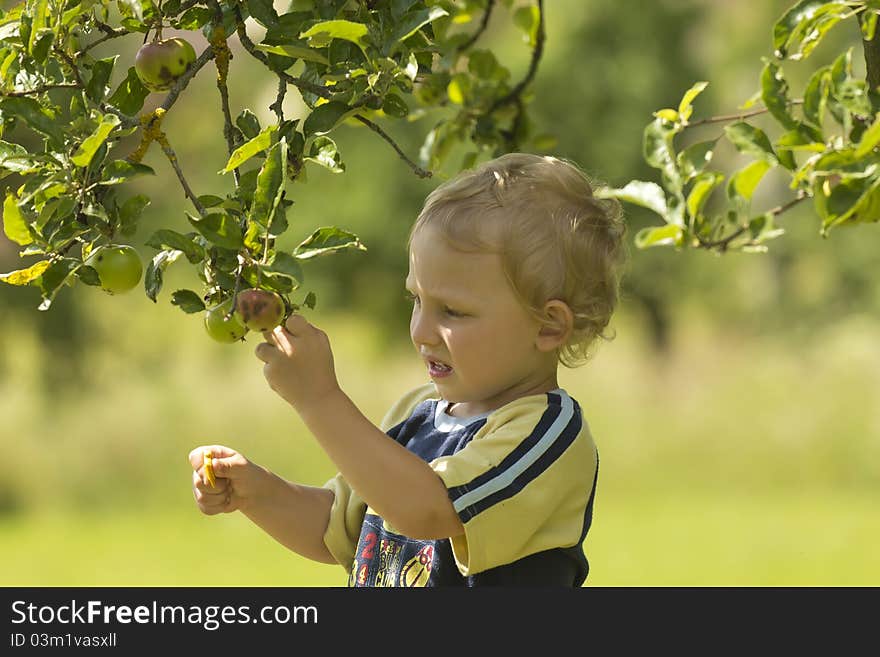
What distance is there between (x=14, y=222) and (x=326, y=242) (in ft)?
1.10

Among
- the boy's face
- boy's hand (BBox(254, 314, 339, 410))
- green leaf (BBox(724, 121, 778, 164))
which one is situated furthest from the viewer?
the boy's face

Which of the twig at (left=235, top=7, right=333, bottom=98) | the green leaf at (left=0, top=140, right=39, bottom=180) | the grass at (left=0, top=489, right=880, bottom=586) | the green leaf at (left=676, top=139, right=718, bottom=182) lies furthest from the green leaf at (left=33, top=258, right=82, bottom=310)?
the grass at (left=0, top=489, right=880, bottom=586)

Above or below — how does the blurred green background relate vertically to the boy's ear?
above

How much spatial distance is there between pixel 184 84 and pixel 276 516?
624 mm

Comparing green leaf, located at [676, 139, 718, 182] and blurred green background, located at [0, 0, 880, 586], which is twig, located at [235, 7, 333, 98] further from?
blurred green background, located at [0, 0, 880, 586]

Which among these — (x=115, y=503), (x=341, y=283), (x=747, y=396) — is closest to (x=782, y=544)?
(x=747, y=396)

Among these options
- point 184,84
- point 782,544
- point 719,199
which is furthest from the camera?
point 719,199

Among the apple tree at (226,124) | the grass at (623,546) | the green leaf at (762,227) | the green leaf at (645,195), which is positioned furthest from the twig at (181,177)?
the grass at (623,546)

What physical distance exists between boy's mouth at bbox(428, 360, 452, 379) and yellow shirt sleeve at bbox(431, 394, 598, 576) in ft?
0.26

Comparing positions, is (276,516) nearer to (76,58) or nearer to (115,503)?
(76,58)

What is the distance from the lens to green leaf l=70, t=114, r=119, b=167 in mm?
1285

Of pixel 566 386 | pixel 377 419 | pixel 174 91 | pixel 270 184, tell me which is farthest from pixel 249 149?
pixel 566 386

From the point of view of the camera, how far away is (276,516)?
1763 mm

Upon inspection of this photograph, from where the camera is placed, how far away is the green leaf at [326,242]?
1.30m
